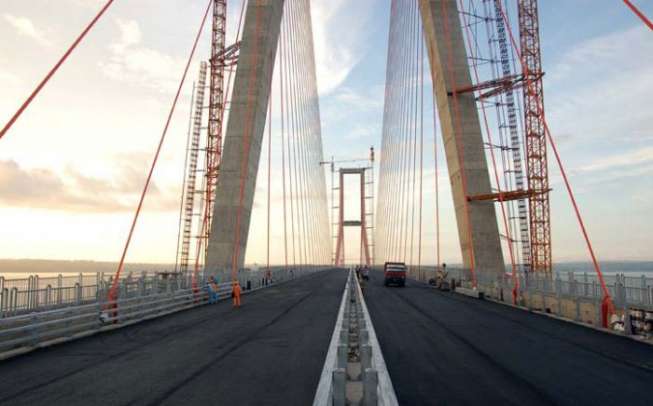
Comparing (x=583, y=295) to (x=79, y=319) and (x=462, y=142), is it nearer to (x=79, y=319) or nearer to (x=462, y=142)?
(x=79, y=319)

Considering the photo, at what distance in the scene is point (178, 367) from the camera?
10555mm

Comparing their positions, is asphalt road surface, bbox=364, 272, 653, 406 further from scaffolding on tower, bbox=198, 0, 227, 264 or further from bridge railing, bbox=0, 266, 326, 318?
scaffolding on tower, bbox=198, 0, 227, 264

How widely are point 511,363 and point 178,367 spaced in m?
6.91

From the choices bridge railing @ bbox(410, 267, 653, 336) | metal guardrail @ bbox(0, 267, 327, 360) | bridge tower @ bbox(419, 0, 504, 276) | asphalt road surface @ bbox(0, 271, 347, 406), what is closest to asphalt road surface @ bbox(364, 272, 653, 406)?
bridge railing @ bbox(410, 267, 653, 336)

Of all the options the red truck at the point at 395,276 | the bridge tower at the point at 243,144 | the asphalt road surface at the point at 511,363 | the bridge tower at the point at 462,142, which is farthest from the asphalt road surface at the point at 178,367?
the red truck at the point at 395,276

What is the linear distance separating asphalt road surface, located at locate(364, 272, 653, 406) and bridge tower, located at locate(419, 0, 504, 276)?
63.5 feet

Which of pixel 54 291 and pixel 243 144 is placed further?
pixel 243 144

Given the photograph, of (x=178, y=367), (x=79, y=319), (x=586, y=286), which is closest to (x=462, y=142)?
(x=586, y=286)

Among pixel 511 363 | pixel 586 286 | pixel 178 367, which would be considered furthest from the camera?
pixel 586 286

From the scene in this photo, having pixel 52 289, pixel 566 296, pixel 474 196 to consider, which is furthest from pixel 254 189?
pixel 566 296

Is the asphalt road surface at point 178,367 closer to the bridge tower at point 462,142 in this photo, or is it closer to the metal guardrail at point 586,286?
the metal guardrail at point 586,286

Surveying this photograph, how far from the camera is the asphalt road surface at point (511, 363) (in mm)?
8195

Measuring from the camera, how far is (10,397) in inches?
325

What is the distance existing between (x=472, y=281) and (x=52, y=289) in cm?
2700
